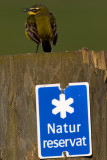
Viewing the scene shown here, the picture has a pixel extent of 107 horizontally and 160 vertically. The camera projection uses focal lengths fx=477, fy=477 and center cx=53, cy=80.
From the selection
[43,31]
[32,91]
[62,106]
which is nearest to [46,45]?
[43,31]

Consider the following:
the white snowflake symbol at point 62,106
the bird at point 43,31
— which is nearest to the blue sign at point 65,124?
the white snowflake symbol at point 62,106

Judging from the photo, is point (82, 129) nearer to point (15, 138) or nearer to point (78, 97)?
point (78, 97)

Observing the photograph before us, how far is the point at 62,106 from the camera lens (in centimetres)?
314

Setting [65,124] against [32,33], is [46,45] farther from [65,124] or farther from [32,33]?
[65,124]

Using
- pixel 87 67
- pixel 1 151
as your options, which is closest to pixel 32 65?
pixel 87 67

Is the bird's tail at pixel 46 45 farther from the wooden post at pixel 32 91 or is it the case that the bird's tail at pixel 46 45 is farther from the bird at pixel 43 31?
the wooden post at pixel 32 91

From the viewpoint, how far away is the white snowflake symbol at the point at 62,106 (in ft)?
10.3

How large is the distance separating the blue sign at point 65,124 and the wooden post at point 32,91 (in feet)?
0.15

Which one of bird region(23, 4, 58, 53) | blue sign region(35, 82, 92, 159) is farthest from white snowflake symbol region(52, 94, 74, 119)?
bird region(23, 4, 58, 53)

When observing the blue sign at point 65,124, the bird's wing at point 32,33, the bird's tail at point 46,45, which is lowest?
A: the blue sign at point 65,124

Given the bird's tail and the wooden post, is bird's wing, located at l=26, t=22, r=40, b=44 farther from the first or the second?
the wooden post

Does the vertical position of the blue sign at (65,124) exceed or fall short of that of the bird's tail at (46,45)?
it falls short

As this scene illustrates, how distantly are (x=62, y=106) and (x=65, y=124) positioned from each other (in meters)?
0.13

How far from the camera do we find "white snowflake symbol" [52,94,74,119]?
3152mm
